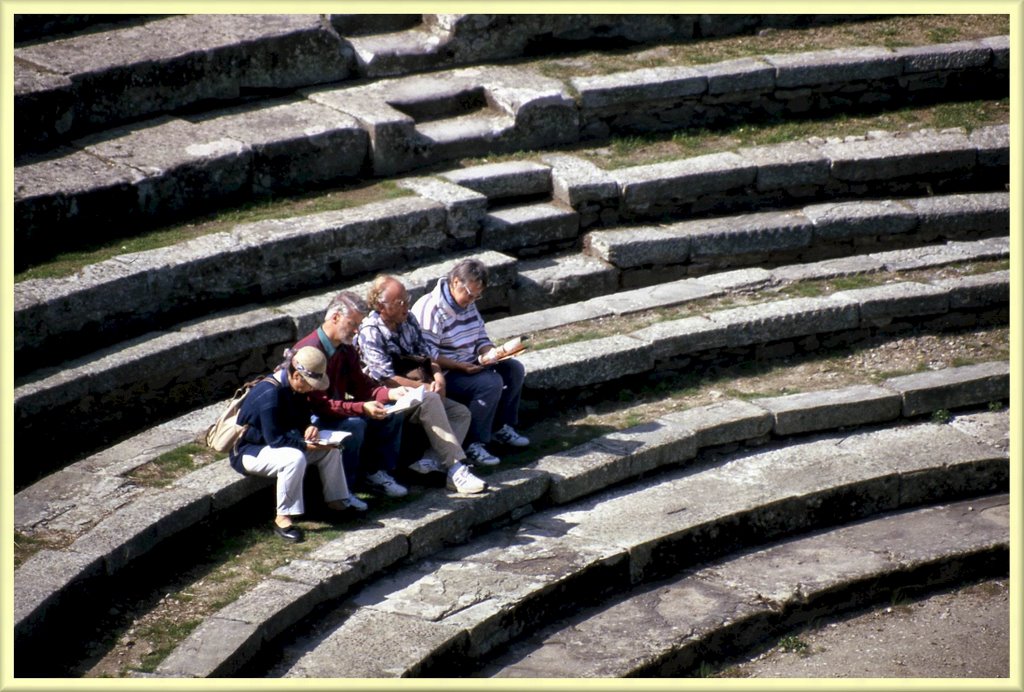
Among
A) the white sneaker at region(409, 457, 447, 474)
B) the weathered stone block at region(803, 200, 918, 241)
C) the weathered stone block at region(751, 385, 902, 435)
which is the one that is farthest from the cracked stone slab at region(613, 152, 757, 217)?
the white sneaker at region(409, 457, 447, 474)

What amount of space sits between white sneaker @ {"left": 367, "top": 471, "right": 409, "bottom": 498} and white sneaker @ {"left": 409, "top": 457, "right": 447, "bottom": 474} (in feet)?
0.65

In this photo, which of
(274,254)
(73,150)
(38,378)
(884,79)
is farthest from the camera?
(884,79)

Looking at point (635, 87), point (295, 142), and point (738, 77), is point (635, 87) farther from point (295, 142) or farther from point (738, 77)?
point (295, 142)

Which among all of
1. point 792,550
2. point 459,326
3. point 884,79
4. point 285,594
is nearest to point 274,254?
point 459,326

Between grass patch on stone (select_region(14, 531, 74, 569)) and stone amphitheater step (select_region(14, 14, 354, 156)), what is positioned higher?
stone amphitheater step (select_region(14, 14, 354, 156))

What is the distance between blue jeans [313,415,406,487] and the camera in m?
6.94

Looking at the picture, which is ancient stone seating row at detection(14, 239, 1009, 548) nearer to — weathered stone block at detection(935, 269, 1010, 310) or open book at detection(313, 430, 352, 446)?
weathered stone block at detection(935, 269, 1010, 310)

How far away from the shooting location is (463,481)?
7.26 meters

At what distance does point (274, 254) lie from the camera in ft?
28.2

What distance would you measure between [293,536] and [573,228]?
4072mm

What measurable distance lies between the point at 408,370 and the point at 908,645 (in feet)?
10.5

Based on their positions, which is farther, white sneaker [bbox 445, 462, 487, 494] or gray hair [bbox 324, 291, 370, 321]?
white sneaker [bbox 445, 462, 487, 494]

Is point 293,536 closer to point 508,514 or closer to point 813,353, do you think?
point 508,514

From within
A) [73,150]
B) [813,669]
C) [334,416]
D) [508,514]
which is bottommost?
[813,669]
